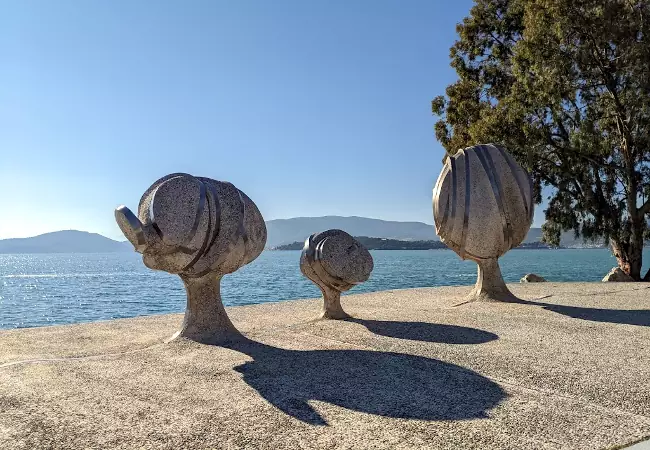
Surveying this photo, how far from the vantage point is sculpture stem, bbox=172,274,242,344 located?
809 centimetres

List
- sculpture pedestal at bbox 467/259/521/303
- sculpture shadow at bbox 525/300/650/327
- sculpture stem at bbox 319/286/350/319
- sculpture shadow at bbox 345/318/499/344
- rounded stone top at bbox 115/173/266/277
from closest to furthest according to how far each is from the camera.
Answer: rounded stone top at bbox 115/173/266/277, sculpture shadow at bbox 345/318/499/344, sculpture shadow at bbox 525/300/650/327, sculpture stem at bbox 319/286/350/319, sculpture pedestal at bbox 467/259/521/303

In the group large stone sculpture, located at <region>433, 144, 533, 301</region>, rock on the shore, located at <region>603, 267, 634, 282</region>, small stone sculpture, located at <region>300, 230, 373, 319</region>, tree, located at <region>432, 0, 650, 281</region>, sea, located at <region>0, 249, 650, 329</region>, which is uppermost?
tree, located at <region>432, 0, 650, 281</region>

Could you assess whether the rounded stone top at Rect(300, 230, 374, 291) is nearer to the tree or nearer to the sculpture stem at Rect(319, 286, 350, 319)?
the sculpture stem at Rect(319, 286, 350, 319)

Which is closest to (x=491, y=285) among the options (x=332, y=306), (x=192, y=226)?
(x=332, y=306)

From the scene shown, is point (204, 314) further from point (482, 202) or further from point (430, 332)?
point (482, 202)

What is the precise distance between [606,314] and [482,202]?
2.96 metres

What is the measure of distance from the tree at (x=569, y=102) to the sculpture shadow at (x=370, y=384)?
13160 mm

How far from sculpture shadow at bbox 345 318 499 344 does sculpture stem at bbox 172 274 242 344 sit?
229cm

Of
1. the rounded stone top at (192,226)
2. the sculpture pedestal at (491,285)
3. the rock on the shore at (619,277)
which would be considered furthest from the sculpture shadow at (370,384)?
the rock on the shore at (619,277)

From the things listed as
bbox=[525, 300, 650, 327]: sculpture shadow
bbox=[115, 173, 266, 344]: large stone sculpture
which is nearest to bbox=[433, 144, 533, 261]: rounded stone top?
bbox=[525, 300, 650, 327]: sculpture shadow

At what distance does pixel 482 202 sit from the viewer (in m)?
11.2

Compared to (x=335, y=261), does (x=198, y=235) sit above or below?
above

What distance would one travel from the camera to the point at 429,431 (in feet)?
14.4

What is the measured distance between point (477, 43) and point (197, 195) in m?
17.1
